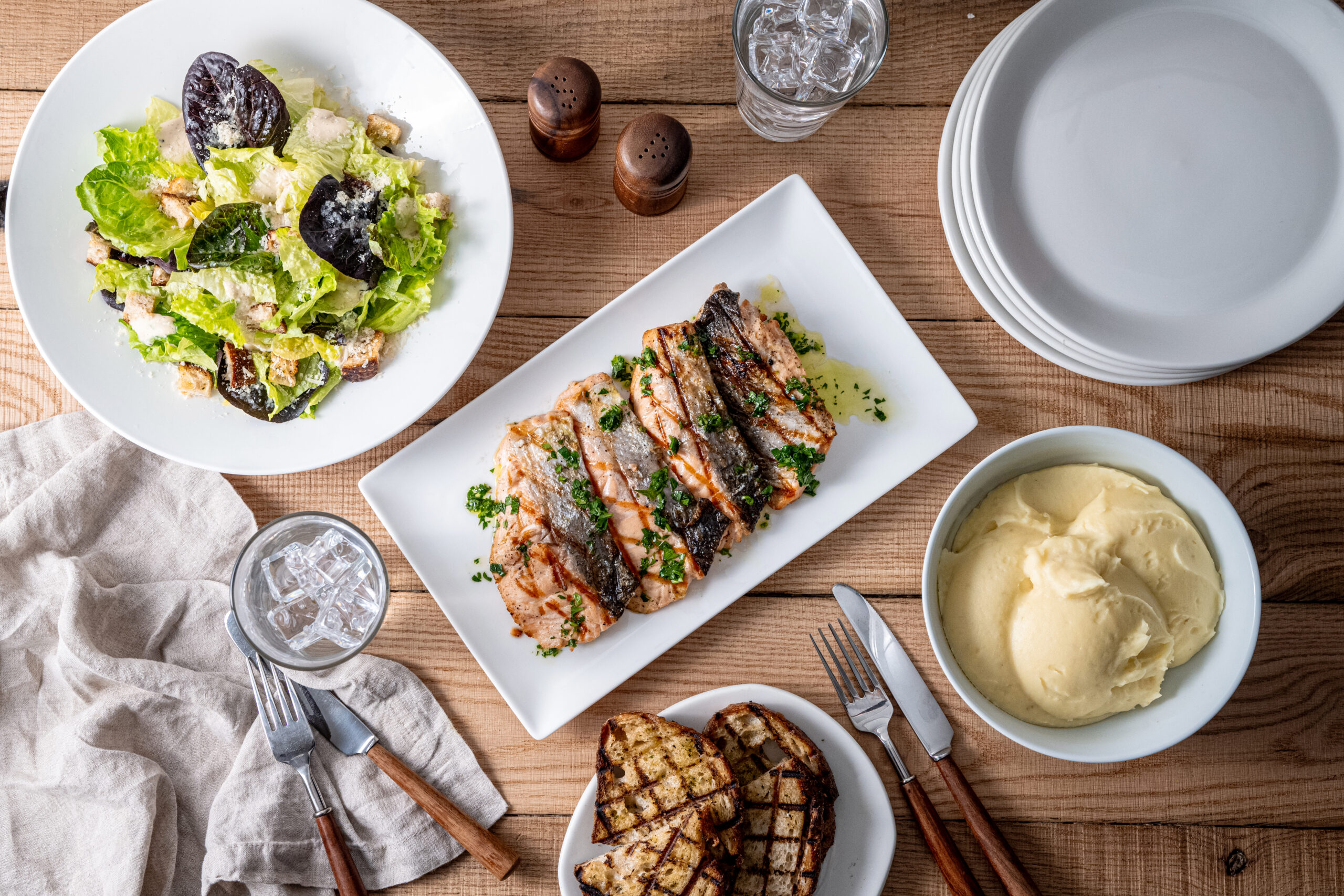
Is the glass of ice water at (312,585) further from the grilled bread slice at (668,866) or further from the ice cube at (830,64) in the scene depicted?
the ice cube at (830,64)

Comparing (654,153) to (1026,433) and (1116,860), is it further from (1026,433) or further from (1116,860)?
(1116,860)

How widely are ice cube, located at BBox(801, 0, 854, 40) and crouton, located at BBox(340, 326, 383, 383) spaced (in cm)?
168

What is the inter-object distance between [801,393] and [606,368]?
0.63 m

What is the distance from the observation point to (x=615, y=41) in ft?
8.71

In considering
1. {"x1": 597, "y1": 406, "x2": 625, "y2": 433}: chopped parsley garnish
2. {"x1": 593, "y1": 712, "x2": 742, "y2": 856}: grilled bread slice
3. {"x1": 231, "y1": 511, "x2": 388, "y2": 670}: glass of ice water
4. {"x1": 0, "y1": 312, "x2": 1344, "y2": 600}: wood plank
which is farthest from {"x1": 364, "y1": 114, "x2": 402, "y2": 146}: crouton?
{"x1": 593, "y1": 712, "x2": 742, "y2": 856}: grilled bread slice

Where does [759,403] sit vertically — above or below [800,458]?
above

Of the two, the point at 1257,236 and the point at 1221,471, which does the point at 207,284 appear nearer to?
the point at 1257,236

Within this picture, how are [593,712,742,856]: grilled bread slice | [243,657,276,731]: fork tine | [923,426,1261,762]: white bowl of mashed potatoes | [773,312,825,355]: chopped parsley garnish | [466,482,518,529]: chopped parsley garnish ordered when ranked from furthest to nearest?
[773,312,825,355]: chopped parsley garnish, [243,657,276,731]: fork tine, [466,482,518,529]: chopped parsley garnish, [593,712,742,856]: grilled bread slice, [923,426,1261,762]: white bowl of mashed potatoes

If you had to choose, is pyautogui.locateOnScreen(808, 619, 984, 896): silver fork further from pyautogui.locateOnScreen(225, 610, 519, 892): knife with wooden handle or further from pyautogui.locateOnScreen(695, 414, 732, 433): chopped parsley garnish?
pyautogui.locateOnScreen(225, 610, 519, 892): knife with wooden handle

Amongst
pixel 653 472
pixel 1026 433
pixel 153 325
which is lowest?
pixel 1026 433

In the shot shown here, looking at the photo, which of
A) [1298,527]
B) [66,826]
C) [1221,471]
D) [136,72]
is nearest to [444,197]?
[136,72]

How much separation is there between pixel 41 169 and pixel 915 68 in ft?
8.88

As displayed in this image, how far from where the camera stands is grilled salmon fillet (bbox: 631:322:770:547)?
7.94ft

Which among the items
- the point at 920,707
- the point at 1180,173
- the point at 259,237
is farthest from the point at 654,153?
the point at 920,707
